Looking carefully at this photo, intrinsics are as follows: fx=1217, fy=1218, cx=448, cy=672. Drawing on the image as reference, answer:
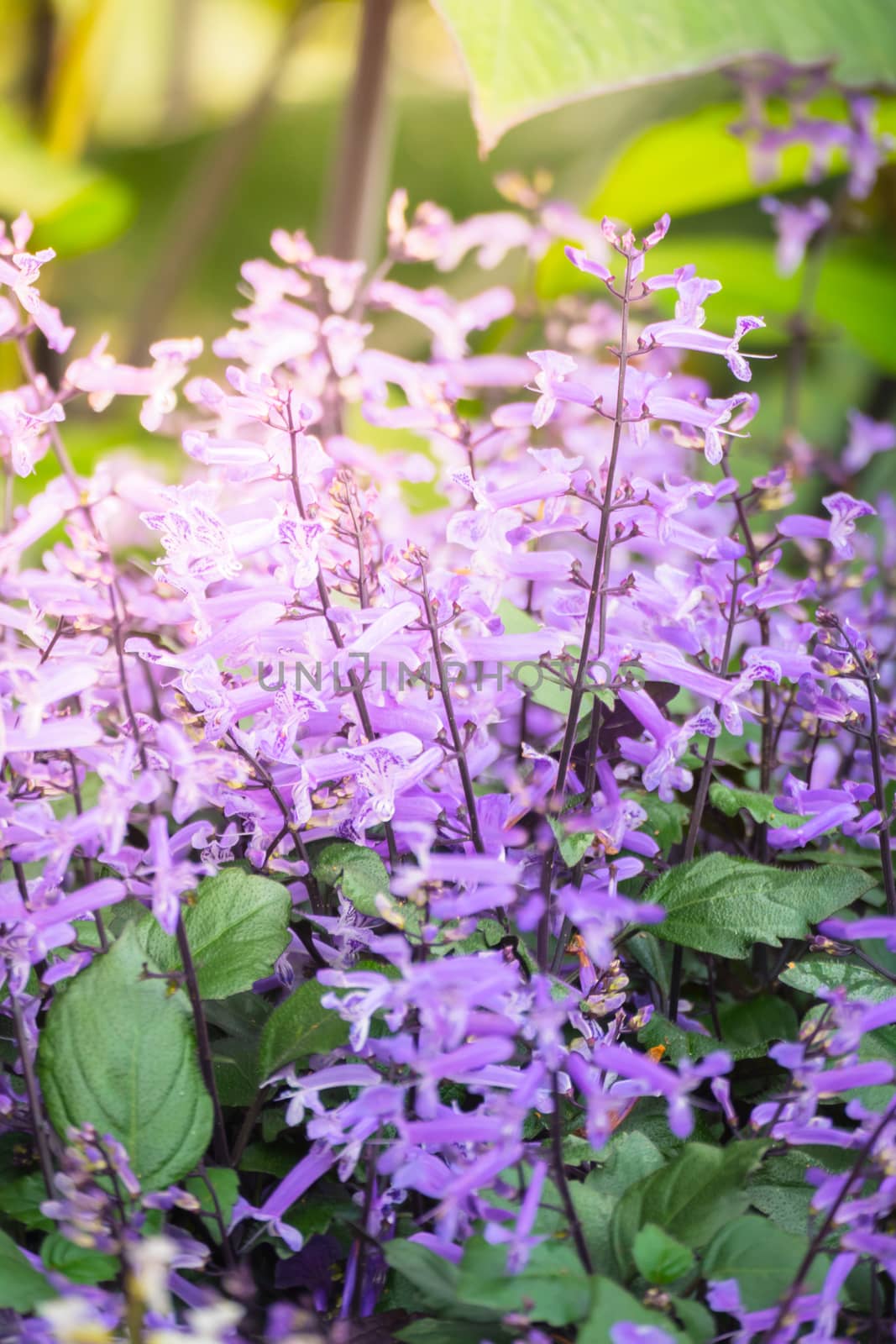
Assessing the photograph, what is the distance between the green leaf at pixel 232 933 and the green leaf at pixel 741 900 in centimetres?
13

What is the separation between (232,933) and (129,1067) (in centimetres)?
5

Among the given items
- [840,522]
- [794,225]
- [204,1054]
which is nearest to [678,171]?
[794,225]

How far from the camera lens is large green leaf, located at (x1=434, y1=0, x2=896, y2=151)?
0.65 metres

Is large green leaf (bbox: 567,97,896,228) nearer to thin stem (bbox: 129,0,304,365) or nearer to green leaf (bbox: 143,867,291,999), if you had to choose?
thin stem (bbox: 129,0,304,365)

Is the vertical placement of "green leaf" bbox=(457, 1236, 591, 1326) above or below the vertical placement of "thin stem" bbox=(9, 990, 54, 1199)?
below

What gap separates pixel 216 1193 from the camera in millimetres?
340

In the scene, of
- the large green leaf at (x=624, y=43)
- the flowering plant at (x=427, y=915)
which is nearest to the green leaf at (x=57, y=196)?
the large green leaf at (x=624, y=43)

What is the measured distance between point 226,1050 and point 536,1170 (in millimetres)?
131

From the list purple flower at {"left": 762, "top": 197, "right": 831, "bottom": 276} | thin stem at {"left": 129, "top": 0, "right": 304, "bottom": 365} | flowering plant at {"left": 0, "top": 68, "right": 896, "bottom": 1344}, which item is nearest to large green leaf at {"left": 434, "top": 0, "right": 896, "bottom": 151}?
purple flower at {"left": 762, "top": 197, "right": 831, "bottom": 276}

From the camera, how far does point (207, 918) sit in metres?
0.39

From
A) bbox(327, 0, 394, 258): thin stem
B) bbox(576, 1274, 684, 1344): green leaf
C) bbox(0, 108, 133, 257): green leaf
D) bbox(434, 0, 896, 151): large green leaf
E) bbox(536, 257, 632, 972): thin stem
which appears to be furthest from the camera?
bbox(0, 108, 133, 257): green leaf

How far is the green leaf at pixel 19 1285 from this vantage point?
309 millimetres

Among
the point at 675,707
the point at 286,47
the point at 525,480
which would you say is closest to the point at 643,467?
the point at 675,707

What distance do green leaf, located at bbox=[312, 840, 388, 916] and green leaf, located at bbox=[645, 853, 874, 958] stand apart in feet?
0.32
